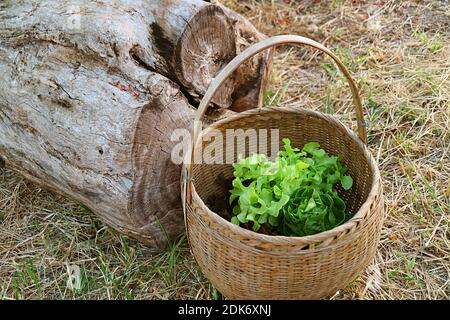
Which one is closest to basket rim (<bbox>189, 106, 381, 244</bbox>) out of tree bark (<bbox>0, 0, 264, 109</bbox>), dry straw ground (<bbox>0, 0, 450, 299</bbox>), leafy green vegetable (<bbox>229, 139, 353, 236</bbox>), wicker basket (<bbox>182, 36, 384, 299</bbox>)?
wicker basket (<bbox>182, 36, 384, 299</bbox>)

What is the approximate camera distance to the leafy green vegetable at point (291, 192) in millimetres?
1704

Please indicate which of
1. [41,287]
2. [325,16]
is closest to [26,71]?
[41,287]

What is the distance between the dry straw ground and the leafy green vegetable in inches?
11.1

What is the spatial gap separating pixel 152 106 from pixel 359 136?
640mm

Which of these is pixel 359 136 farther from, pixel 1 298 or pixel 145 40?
pixel 1 298

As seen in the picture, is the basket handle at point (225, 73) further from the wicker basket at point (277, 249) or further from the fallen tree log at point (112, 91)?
the fallen tree log at point (112, 91)

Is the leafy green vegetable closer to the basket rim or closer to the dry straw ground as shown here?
the basket rim

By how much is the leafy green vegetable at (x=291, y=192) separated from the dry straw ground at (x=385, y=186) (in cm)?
28

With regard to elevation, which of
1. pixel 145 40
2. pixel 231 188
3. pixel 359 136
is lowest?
Result: pixel 231 188

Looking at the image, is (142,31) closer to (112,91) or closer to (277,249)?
(112,91)

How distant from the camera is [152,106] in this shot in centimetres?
179

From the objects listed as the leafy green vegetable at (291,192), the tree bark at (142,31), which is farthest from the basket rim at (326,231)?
the tree bark at (142,31)

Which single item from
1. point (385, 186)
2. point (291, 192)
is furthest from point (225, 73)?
point (385, 186)

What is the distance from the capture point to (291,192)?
1.76m
